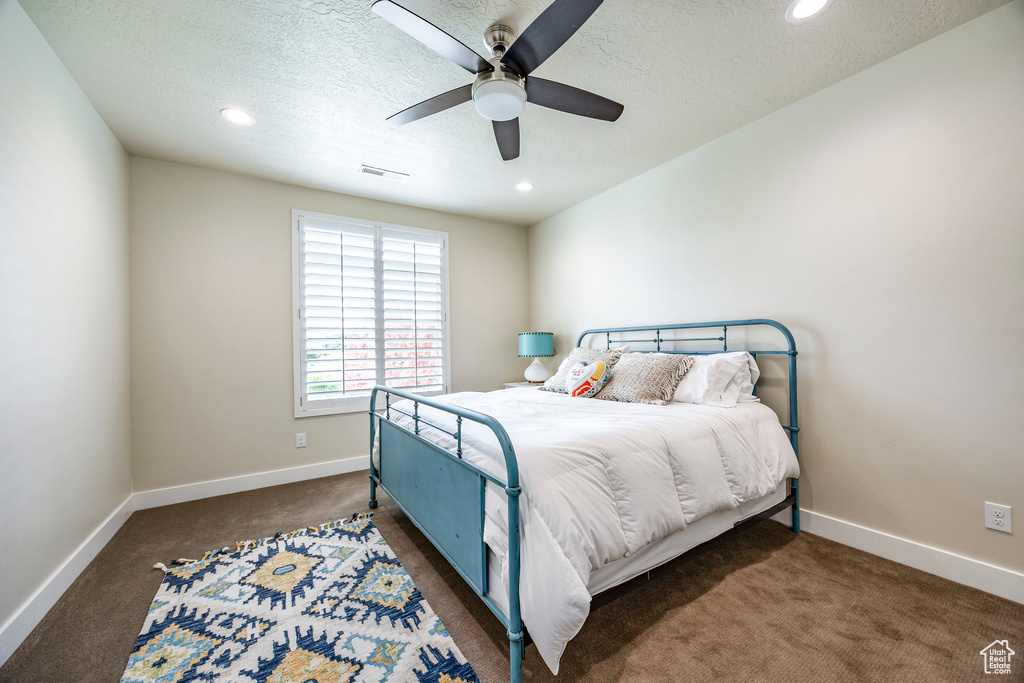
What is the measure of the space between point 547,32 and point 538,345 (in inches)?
116

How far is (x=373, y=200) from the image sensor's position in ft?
12.9

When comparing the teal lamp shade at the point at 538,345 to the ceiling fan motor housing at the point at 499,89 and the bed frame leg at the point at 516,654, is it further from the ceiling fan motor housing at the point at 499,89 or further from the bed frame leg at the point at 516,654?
the bed frame leg at the point at 516,654

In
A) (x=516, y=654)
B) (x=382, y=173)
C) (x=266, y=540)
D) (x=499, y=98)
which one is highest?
(x=382, y=173)

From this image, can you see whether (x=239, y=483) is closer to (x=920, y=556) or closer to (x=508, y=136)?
(x=508, y=136)

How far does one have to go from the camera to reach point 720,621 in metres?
1.64

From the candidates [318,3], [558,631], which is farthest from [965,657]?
[318,3]

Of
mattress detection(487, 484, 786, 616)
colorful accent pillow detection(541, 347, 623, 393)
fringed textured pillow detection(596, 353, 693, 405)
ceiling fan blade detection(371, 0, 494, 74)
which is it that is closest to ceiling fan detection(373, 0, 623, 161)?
ceiling fan blade detection(371, 0, 494, 74)

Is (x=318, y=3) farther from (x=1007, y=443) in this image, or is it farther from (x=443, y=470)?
(x=1007, y=443)

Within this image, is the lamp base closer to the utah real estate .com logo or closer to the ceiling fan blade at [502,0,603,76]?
the ceiling fan blade at [502,0,603,76]

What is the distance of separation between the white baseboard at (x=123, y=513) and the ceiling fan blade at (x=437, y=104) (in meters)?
2.68

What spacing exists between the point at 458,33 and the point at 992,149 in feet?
8.31

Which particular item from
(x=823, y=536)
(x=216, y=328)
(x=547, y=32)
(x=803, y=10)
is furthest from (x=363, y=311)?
(x=823, y=536)

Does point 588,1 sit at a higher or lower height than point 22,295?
higher

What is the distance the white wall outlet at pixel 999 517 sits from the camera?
1783mm
